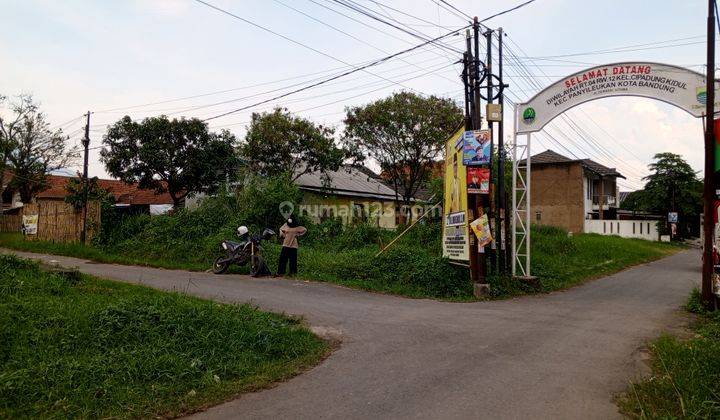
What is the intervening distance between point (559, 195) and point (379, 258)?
33.8 metres

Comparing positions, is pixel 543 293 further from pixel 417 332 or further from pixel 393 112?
pixel 393 112

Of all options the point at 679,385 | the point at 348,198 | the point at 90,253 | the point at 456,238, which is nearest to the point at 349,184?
the point at 348,198

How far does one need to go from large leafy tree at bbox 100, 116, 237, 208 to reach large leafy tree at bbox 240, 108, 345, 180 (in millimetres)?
2558

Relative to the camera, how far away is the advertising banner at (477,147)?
11.4m

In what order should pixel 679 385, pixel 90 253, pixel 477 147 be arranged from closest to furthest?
pixel 679 385 → pixel 477 147 → pixel 90 253

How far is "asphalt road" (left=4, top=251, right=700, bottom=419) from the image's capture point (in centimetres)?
469

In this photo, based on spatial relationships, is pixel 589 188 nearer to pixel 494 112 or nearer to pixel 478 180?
pixel 494 112

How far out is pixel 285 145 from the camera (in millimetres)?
23859

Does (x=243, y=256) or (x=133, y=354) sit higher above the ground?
(x=243, y=256)

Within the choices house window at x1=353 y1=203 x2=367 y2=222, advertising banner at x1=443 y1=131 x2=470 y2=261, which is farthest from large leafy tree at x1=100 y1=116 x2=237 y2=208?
advertising banner at x1=443 y1=131 x2=470 y2=261

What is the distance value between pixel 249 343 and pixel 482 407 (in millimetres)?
3005

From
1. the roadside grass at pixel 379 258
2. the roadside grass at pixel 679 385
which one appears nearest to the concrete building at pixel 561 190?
the roadside grass at pixel 379 258

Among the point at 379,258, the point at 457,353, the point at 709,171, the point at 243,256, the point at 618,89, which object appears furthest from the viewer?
the point at 243,256

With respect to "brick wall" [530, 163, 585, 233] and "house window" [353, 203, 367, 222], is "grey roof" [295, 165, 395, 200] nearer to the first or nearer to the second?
"house window" [353, 203, 367, 222]
